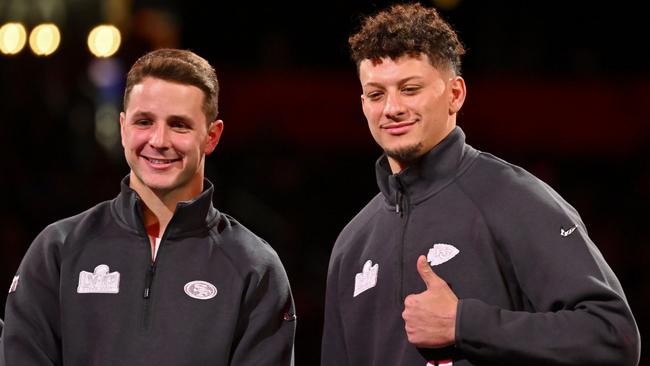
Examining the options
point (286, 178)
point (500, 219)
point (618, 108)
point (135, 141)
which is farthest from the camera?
point (618, 108)

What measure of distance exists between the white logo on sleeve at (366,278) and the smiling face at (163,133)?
0.69 meters

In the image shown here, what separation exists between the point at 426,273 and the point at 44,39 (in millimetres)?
8306

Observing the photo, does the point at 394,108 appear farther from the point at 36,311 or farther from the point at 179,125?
the point at 36,311

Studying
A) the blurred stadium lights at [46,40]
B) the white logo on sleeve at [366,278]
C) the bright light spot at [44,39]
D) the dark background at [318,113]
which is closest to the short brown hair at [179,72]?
the white logo on sleeve at [366,278]

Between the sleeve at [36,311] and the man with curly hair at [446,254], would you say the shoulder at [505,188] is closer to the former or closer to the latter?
the man with curly hair at [446,254]

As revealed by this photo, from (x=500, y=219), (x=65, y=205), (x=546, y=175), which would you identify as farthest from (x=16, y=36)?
(x=500, y=219)

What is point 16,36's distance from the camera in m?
→ 10.3

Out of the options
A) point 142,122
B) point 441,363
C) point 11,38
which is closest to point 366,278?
point 441,363

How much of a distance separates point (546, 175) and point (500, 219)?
229 inches

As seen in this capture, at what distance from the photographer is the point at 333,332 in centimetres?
364

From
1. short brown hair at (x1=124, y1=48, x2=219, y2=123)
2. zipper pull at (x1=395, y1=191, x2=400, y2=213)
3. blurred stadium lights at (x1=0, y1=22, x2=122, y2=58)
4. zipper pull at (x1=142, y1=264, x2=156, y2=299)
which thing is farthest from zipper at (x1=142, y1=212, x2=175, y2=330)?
blurred stadium lights at (x1=0, y1=22, x2=122, y2=58)

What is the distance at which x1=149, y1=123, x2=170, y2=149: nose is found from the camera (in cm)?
344

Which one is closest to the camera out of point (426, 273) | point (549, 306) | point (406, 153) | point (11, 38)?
point (549, 306)

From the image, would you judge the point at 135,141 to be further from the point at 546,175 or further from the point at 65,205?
the point at 546,175
